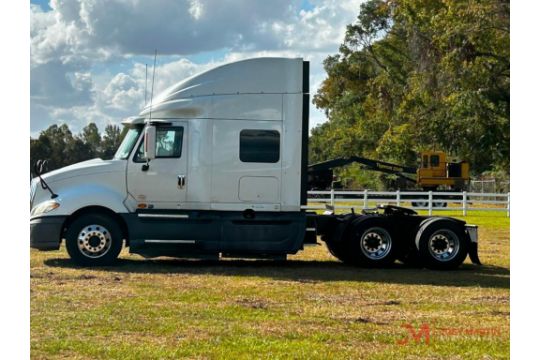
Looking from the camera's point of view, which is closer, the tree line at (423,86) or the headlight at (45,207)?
the headlight at (45,207)

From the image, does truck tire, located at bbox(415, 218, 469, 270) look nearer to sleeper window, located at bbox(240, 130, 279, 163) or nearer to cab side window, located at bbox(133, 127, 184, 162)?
sleeper window, located at bbox(240, 130, 279, 163)

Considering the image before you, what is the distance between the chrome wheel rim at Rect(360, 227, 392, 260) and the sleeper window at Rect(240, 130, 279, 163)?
2225 millimetres

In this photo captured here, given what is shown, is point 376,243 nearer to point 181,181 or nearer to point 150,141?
point 181,181

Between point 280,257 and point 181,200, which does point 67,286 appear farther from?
point 280,257

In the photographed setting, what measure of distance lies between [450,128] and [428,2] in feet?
32.4

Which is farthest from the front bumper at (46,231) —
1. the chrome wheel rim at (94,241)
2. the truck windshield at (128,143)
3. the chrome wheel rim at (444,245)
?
the chrome wheel rim at (444,245)

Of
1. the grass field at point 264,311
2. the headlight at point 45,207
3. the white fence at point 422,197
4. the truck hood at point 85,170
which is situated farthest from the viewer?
the white fence at point 422,197

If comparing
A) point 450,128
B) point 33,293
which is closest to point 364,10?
point 450,128

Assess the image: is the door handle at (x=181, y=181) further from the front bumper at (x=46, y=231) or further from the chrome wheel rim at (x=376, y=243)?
the chrome wheel rim at (x=376, y=243)

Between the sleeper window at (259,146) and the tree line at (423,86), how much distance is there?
2213 centimetres

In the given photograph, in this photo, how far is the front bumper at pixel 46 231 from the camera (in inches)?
516

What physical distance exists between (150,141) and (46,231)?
2.42 m

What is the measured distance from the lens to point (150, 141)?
13.0 m

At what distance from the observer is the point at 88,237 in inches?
522
